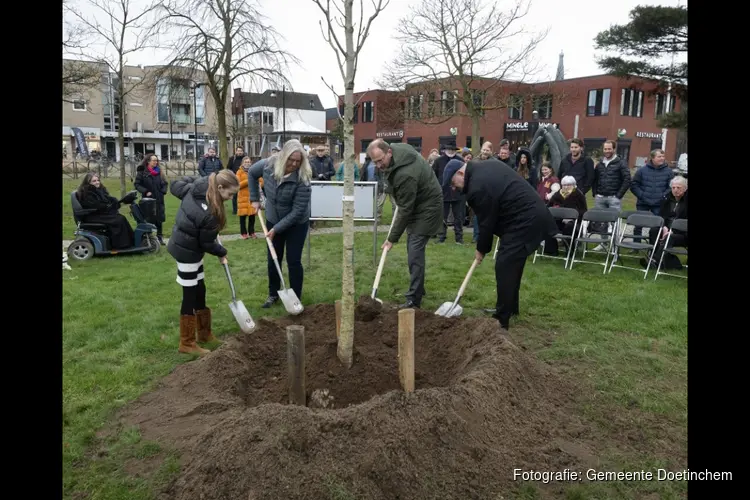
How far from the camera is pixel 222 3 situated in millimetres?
17438

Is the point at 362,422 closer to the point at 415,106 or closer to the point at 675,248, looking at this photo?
the point at 675,248

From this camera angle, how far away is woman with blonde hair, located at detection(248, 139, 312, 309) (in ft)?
19.5

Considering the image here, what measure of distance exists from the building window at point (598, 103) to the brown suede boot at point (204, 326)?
39.0 m

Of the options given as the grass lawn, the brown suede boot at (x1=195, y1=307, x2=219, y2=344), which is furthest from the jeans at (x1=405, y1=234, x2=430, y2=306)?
the brown suede boot at (x1=195, y1=307, x2=219, y2=344)

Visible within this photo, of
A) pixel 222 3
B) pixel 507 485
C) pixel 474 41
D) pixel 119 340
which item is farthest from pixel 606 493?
pixel 474 41

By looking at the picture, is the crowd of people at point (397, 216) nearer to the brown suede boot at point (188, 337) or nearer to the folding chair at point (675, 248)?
the brown suede boot at point (188, 337)

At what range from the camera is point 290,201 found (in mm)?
6070

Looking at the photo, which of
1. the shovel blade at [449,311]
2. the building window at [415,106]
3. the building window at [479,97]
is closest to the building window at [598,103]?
the building window at [479,97]

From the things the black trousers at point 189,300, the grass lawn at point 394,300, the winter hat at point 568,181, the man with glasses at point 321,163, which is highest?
the man with glasses at point 321,163

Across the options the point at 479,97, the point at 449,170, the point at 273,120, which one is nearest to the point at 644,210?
the point at 449,170

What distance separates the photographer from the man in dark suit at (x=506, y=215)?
18.1 ft
